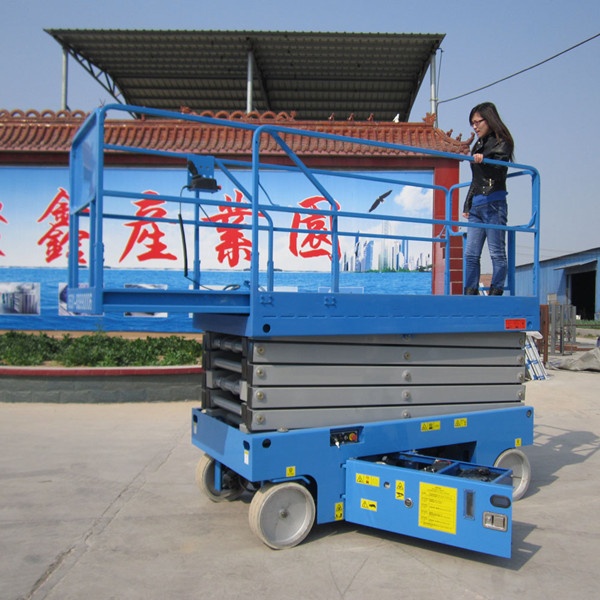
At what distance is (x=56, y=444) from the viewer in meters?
6.36

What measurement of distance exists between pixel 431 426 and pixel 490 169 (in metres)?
2.13

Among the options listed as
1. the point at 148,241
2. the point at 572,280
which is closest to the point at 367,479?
the point at 148,241

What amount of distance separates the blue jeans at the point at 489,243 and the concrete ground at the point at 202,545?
179cm

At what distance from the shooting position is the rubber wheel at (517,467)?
4922 mm

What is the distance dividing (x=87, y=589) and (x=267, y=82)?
13.9m

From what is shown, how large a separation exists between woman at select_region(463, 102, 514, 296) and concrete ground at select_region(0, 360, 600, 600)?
73.3 inches

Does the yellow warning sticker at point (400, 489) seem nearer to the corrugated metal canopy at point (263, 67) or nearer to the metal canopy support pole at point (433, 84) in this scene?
the corrugated metal canopy at point (263, 67)

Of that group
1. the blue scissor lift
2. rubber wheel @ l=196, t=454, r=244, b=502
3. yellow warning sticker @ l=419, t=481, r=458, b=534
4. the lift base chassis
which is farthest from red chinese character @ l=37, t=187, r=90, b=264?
yellow warning sticker @ l=419, t=481, r=458, b=534

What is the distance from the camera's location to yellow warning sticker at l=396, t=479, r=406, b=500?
3.81 meters

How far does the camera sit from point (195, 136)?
11.6m

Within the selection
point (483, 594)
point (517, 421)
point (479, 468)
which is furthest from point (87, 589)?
point (517, 421)

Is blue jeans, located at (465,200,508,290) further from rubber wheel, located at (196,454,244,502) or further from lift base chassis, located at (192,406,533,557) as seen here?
rubber wheel, located at (196,454,244,502)

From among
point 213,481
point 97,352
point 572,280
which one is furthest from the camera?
point 572,280

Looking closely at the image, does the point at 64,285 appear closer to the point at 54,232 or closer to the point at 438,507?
the point at 54,232
